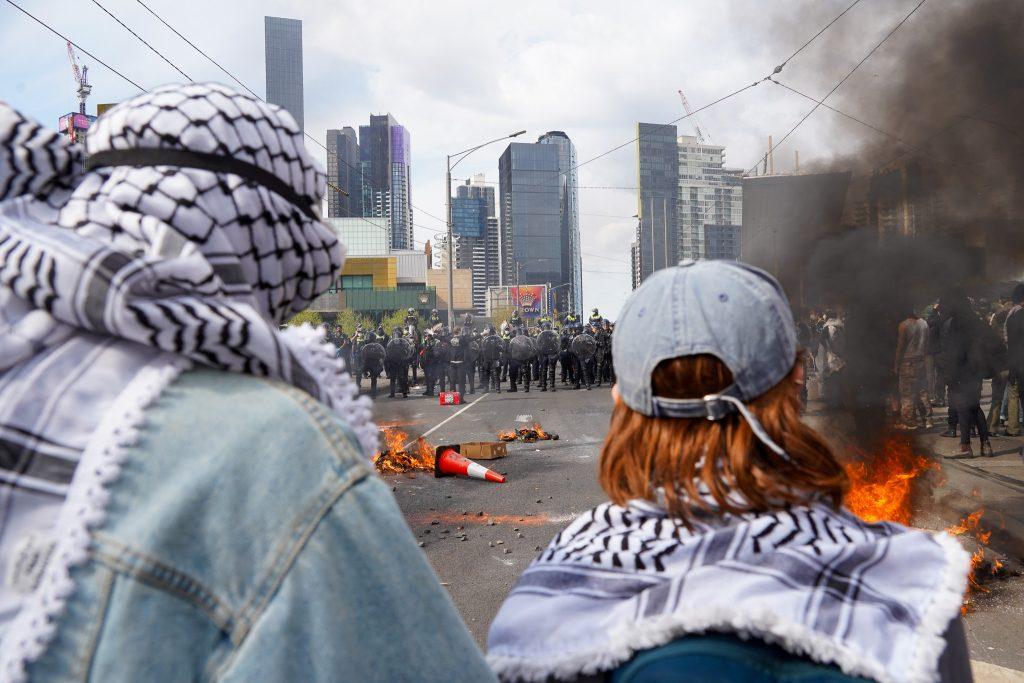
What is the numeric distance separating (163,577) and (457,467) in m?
8.52

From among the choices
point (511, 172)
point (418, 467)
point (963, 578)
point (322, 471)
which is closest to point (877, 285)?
point (418, 467)

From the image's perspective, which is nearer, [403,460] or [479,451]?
[403,460]

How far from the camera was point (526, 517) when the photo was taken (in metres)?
7.09

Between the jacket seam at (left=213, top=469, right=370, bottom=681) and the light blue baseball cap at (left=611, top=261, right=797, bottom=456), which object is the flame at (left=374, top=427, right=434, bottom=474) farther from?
the jacket seam at (left=213, top=469, right=370, bottom=681)

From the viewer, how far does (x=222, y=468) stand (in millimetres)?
765

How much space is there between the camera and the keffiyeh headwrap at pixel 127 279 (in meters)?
0.78

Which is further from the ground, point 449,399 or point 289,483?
point 289,483

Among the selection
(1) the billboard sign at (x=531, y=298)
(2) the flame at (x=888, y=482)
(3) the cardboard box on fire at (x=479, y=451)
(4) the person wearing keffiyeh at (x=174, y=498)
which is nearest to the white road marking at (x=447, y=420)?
(3) the cardboard box on fire at (x=479, y=451)

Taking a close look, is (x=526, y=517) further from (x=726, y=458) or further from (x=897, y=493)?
(x=726, y=458)

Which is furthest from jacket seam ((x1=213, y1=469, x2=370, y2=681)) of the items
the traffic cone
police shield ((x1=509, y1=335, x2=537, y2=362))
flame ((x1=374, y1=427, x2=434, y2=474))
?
police shield ((x1=509, y1=335, x2=537, y2=362))

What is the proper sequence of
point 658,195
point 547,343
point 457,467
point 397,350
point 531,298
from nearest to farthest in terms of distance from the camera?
1. point 457,467
2. point 397,350
3. point 547,343
4. point 658,195
5. point 531,298

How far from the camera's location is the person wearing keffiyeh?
0.74m

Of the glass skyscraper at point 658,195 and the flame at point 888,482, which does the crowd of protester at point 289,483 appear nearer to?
the flame at point 888,482

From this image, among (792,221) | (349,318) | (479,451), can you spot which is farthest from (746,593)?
(349,318)
